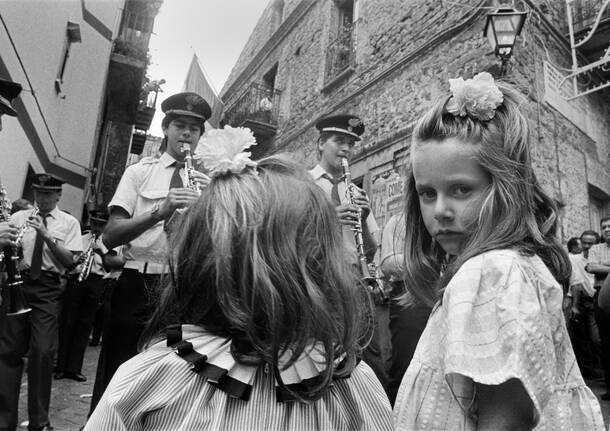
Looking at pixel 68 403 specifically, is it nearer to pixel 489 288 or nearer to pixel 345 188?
pixel 345 188

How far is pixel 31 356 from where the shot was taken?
346 centimetres

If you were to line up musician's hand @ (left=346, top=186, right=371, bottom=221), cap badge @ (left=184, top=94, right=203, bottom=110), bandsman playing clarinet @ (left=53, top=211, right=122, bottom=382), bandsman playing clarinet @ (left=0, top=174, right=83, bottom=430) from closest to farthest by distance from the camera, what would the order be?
bandsman playing clarinet @ (left=0, top=174, right=83, bottom=430) → cap badge @ (left=184, top=94, right=203, bottom=110) → musician's hand @ (left=346, top=186, right=371, bottom=221) → bandsman playing clarinet @ (left=53, top=211, right=122, bottom=382)

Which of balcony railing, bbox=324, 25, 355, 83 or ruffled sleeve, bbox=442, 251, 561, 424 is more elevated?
balcony railing, bbox=324, 25, 355, 83

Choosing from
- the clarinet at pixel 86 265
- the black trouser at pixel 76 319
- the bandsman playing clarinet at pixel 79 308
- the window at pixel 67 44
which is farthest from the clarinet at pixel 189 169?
the window at pixel 67 44

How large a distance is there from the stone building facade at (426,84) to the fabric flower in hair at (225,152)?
4.34m

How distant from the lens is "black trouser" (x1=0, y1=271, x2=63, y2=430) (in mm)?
3215

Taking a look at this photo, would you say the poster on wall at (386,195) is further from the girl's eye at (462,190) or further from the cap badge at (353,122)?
the girl's eye at (462,190)

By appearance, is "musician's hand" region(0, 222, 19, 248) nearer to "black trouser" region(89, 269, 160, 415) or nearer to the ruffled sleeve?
"black trouser" region(89, 269, 160, 415)

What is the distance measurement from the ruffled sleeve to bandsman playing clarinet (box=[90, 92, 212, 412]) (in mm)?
1934

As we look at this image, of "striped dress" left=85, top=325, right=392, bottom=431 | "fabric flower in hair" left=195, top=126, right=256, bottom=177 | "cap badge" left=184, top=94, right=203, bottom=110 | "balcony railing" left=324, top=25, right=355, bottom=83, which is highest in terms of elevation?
"balcony railing" left=324, top=25, right=355, bottom=83

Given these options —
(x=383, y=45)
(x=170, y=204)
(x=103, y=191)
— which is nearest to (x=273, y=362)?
(x=170, y=204)

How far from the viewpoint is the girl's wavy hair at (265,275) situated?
1132 mm

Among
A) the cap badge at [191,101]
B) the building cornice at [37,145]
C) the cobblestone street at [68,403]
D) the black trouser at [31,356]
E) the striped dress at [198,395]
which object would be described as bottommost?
the cobblestone street at [68,403]

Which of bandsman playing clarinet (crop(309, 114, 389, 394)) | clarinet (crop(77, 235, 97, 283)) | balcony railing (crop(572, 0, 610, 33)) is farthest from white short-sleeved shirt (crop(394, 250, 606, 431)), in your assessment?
balcony railing (crop(572, 0, 610, 33))
